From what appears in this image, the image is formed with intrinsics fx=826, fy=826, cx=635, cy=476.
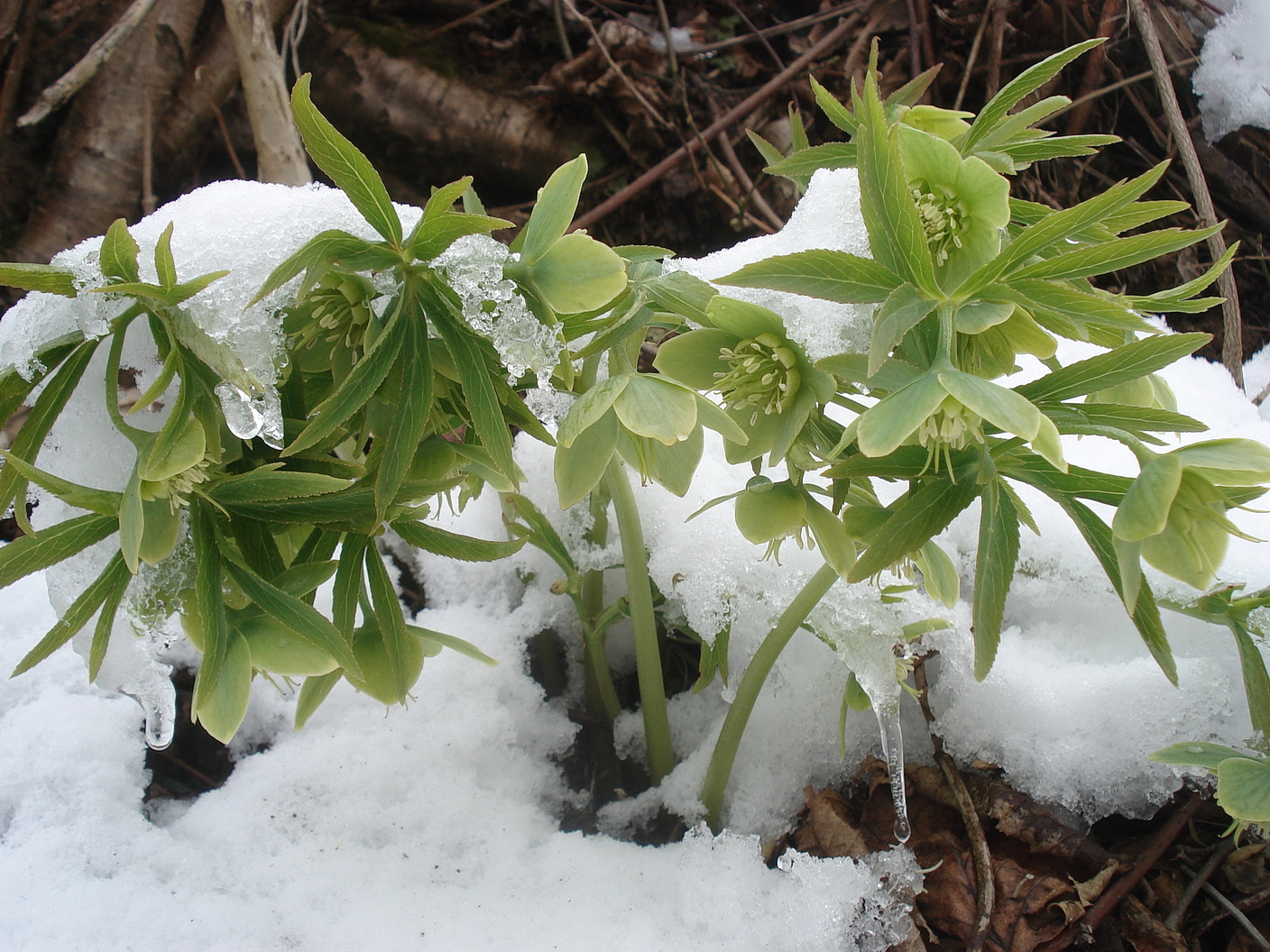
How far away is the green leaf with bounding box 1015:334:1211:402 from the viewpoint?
474 millimetres

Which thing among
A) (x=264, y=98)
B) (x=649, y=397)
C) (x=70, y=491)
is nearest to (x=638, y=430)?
(x=649, y=397)

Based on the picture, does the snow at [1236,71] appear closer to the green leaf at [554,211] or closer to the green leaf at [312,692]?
the green leaf at [554,211]

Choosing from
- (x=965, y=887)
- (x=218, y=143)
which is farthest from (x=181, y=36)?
(x=965, y=887)

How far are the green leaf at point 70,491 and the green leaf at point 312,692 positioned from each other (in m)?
0.26

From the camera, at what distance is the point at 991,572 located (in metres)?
0.51

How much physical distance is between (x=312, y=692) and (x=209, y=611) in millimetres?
226

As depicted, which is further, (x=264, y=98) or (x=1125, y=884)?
(x=264, y=98)

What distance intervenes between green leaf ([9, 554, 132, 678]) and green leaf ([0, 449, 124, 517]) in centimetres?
4

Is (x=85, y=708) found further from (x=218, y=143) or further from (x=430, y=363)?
(x=218, y=143)

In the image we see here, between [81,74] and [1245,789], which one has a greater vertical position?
[81,74]

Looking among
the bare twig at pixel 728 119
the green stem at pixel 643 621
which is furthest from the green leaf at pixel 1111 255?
the bare twig at pixel 728 119

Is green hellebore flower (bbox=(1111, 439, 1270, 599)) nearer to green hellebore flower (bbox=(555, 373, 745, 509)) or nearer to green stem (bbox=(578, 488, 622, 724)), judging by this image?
green hellebore flower (bbox=(555, 373, 745, 509))

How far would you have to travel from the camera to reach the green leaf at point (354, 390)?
1.66 ft

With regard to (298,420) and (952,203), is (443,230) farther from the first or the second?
(952,203)
